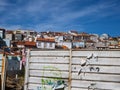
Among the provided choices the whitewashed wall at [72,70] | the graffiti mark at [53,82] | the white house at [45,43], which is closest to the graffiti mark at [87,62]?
the whitewashed wall at [72,70]

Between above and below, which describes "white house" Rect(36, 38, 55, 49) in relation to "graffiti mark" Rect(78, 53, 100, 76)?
above

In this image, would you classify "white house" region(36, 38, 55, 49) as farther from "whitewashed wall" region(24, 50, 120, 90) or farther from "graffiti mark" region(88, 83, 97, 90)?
"graffiti mark" region(88, 83, 97, 90)

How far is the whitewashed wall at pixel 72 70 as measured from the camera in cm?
659

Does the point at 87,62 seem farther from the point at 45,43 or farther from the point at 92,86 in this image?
the point at 45,43

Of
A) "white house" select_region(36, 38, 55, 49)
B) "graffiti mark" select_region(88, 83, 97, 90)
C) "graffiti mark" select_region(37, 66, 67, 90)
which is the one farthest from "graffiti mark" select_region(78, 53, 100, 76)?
"white house" select_region(36, 38, 55, 49)

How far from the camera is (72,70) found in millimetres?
7258

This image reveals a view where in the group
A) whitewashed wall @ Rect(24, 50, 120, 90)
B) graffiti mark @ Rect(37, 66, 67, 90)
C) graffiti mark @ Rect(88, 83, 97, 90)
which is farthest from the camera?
graffiti mark @ Rect(37, 66, 67, 90)

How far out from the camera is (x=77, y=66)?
23.6 ft

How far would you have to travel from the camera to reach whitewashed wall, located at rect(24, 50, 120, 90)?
6590 mm

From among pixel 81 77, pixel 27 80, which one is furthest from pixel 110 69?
pixel 27 80

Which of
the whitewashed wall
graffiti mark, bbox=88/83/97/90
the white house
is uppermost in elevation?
the white house

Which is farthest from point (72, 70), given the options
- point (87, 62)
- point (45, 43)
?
point (45, 43)

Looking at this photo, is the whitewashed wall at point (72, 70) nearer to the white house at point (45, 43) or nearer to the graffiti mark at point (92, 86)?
the graffiti mark at point (92, 86)

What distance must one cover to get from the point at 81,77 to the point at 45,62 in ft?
4.67
